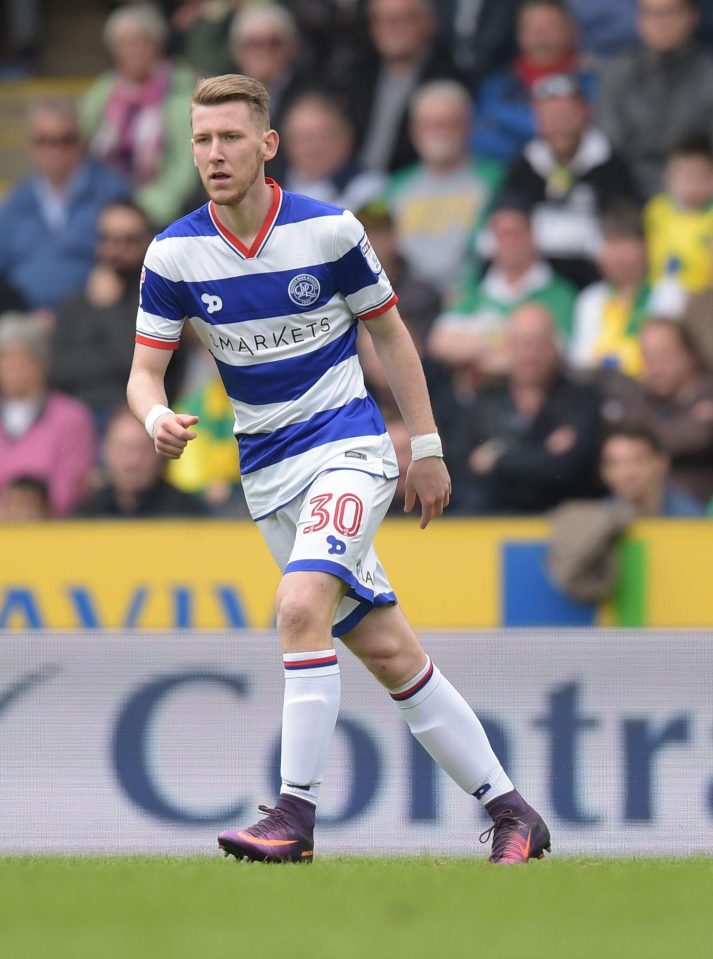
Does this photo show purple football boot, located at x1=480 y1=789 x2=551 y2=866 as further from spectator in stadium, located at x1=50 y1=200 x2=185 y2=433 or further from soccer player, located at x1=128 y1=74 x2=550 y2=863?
spectator in stadium, located at x1=50 y1=200 x2=185 y2=433

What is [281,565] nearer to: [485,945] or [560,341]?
[485,945]

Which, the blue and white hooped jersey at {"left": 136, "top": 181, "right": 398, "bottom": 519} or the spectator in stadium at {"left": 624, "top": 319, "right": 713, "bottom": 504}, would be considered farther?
the spectator in stadium at {"left": 624, "top": 319, "right": 713, "bottom": 504}

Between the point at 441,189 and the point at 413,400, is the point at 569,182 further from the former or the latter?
the point at 413,400

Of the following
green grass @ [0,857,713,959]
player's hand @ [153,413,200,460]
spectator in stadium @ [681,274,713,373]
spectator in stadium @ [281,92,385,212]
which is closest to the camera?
green grass @ [0,857,713,959]

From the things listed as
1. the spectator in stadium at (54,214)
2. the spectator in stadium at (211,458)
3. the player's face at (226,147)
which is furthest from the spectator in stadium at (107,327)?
the player's face at (226,147)

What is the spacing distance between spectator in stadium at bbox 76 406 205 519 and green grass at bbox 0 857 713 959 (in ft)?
14.9

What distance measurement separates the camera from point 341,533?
4.85 metres

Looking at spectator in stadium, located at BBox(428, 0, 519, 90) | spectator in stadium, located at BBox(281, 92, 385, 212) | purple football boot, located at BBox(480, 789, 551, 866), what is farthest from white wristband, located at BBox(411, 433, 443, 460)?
spectator in stadium, located at BBox(428, 0, 519, 90)

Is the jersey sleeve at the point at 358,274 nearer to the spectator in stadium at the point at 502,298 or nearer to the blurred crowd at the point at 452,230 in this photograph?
the blurred crowd at the point at 452,230

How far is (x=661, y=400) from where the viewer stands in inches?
357

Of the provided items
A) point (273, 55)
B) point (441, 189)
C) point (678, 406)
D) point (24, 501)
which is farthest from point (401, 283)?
point (24, 501)

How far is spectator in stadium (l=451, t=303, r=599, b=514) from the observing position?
8859 millimetres

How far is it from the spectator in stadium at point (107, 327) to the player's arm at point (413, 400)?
5223 mm

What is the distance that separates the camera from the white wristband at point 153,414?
187 inches
